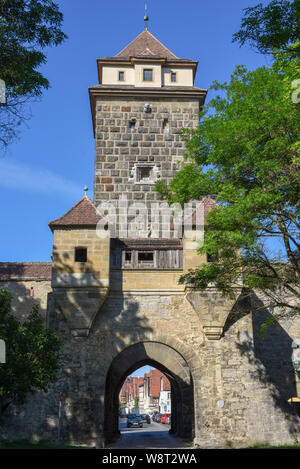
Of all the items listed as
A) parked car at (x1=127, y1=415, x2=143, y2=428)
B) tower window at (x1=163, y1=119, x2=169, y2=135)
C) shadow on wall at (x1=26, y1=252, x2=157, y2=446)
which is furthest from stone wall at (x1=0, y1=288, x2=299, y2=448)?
parked car at (x1=127, y1=415, x2=143, y2=428)

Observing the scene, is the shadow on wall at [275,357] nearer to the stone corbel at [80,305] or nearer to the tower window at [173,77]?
the stone corbel at [80,305]

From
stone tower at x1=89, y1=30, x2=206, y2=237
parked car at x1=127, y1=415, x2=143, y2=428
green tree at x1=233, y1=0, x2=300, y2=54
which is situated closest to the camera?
green tree at x1=233, y1=0, x2=300, y2=54

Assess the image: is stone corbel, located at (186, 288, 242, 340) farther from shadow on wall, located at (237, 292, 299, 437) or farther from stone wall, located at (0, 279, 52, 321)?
stone wall, located at (0, 279, 52, 321)

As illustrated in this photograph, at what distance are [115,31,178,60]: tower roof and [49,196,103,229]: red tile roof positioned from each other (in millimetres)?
9573

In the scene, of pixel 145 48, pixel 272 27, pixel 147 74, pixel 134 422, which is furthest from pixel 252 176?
pixel 134 422

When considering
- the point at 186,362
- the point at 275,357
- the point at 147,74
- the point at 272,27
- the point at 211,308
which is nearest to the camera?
the point at 272,27

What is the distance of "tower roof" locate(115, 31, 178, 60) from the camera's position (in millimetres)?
24016

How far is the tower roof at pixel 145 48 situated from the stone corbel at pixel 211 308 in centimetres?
1249

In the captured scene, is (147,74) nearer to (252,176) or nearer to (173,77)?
(173,77)

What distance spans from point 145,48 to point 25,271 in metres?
12.8

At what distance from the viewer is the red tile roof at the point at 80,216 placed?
16609 millimetres

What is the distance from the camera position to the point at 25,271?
1969 centimetres

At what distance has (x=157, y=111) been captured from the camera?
2231 cm

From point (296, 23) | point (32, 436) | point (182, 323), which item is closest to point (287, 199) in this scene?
point (296, 23)
